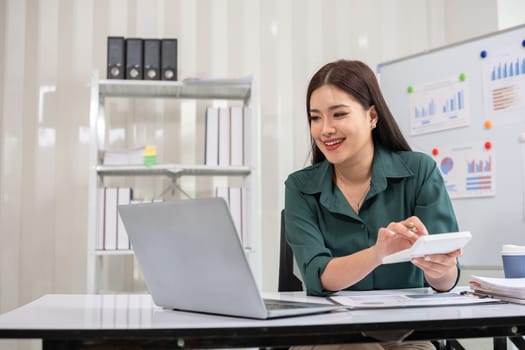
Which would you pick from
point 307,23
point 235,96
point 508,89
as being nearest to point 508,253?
point 508,89

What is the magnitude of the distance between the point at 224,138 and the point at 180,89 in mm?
341

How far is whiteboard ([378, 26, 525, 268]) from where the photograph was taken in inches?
92.6

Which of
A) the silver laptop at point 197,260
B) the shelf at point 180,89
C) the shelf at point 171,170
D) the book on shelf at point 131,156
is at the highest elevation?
the shelf at point 180,89

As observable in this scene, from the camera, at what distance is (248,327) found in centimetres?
85

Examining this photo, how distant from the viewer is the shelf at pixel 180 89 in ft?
9.20

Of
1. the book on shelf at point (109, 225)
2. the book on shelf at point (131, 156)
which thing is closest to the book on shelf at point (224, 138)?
the book on shelf at point (131, 156)

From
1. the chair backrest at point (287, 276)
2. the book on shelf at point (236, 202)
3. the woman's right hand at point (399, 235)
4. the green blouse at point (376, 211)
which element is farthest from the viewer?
the book on shelf at point (236, 202)

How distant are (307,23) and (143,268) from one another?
2.52 meters

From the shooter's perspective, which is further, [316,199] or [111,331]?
[316,199]

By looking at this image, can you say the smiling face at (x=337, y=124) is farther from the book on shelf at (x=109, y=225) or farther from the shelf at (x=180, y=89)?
the book on shelf at (x=109, y=225)

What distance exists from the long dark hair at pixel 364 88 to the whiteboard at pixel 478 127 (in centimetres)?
85

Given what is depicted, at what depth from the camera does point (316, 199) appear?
5.44ft

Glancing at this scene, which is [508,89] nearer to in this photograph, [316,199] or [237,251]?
[316,199]

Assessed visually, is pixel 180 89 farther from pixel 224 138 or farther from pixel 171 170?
pixel 171 170
